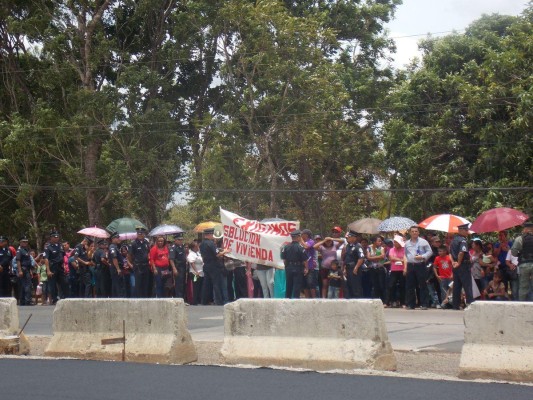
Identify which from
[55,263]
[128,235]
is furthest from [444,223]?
[128,235]

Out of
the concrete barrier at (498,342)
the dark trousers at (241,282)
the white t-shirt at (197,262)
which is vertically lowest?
the concrete barrier at (498,342)

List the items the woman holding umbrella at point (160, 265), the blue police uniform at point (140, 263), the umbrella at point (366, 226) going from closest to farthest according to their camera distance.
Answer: the woman holding umbrella at point (160, 265) → the blue police uniform at point (140, 263) → the umbrella at point (366, 226)

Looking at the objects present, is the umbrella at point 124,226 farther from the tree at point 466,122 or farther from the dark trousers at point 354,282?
the dark trousers at point 354,282

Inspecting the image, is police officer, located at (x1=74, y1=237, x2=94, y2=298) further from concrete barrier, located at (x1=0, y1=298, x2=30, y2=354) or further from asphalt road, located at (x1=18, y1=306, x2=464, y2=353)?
concrete barrier, located at (x1=0, y1=298, x2=30, y2=354)

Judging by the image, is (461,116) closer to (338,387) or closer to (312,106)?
(312,106)

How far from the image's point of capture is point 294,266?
65.1ft

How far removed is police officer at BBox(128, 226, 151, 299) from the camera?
22359mm

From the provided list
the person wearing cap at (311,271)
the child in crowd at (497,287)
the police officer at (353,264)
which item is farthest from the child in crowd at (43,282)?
the child in crowd at (497,287)

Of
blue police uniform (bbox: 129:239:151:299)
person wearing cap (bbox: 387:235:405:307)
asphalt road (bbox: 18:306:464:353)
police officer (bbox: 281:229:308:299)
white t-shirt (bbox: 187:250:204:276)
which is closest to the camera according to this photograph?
asphalt road (bbox: 18:306:464:353)

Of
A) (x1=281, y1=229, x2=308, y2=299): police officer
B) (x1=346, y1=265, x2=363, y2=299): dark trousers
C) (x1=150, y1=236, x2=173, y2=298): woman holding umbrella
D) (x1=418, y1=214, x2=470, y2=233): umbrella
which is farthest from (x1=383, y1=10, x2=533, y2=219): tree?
(x1=150, y1=236, x2=173, y2=298): woman holding umbrella

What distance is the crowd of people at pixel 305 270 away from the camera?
19062 millimetres

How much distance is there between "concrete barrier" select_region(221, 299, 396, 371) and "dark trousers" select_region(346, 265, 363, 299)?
32.2ft

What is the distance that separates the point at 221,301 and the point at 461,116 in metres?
14.6

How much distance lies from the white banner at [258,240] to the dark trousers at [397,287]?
8.59 feet
